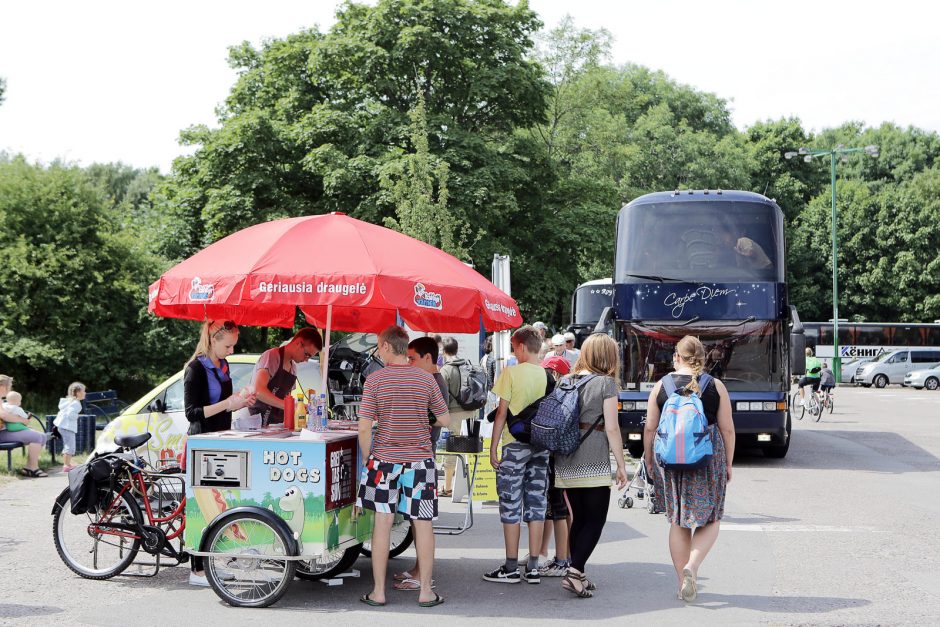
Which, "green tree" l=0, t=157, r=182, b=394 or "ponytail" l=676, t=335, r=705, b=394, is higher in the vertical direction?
"green tree" l=0, t=157, r=182, b=394

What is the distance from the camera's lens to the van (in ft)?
157

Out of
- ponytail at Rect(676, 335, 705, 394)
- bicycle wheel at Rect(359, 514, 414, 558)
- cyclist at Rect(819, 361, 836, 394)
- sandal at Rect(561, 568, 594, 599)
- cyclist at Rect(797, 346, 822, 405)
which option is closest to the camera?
ponytail at Rect(676, 335, 705, 394)

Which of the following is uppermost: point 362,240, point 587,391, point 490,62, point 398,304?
point 490,62

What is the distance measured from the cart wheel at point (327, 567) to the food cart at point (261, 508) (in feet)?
1.45

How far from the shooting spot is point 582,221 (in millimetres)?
32469

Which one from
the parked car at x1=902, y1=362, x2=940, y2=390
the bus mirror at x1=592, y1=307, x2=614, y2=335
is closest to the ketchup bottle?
the bus mirror at x1=592, y1=307, x2=614, y2=335

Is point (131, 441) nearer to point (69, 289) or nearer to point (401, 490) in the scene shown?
point (401, 490)

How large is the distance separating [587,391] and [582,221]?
84.4 feet

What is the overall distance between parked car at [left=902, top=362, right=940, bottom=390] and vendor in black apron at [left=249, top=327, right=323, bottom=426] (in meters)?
42.2

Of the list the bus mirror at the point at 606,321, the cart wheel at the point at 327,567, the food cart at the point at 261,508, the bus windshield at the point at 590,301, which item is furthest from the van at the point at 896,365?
the food cart at the point at 261,508

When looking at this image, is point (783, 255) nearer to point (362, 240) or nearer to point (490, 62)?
point (362, 240)

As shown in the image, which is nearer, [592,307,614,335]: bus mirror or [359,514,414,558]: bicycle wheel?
[359,514,414,558]: bicycle wheel

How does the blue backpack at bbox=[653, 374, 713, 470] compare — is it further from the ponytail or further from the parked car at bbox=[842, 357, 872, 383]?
the parked car at bbox=[842, 357, 872, 383]

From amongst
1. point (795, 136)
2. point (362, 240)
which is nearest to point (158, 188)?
point (362, 240)
